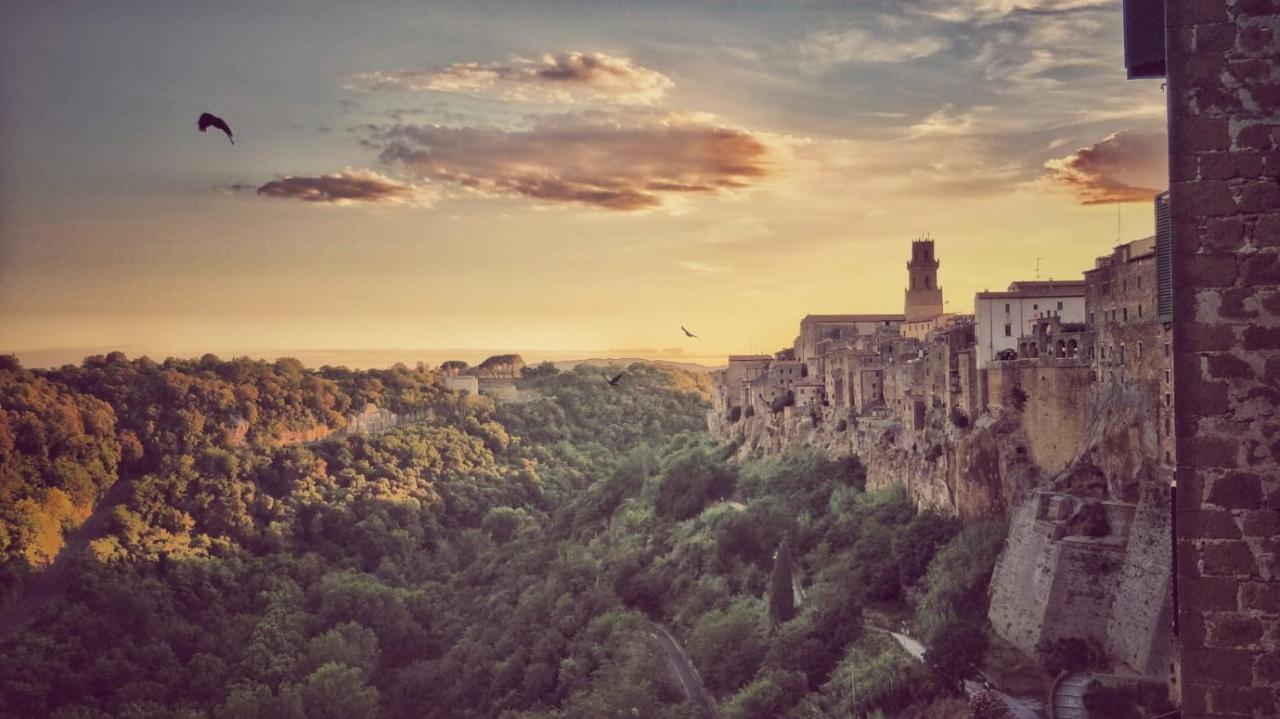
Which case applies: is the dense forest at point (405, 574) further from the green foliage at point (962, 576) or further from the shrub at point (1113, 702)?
the shrub at point (1113, 702)

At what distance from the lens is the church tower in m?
43.7

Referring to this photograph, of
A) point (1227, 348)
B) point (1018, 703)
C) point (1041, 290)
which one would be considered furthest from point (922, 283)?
point (1227, 348)

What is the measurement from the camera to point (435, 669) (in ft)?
106

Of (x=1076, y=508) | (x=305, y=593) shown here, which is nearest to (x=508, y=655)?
(x=305, y=593)

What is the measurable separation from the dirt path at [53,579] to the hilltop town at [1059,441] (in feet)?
80.0

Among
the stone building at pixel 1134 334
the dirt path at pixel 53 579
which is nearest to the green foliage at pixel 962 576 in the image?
the stone building at pixel 1134 334

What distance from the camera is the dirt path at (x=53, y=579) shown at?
27.0m

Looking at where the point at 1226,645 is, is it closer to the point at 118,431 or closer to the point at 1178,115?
the point at 1178,115

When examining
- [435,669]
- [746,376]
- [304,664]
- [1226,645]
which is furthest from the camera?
[746,376]

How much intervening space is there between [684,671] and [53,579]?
61.3 feet

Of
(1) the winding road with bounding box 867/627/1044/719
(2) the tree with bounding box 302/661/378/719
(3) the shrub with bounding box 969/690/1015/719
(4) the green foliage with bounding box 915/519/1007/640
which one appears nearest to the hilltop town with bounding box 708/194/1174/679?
(4) the green foliage with bounding box 915/519/1007/640

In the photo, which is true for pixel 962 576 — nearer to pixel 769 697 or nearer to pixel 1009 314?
pixel 769 697

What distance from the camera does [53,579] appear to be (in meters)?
28.9

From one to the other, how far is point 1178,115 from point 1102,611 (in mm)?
13344
